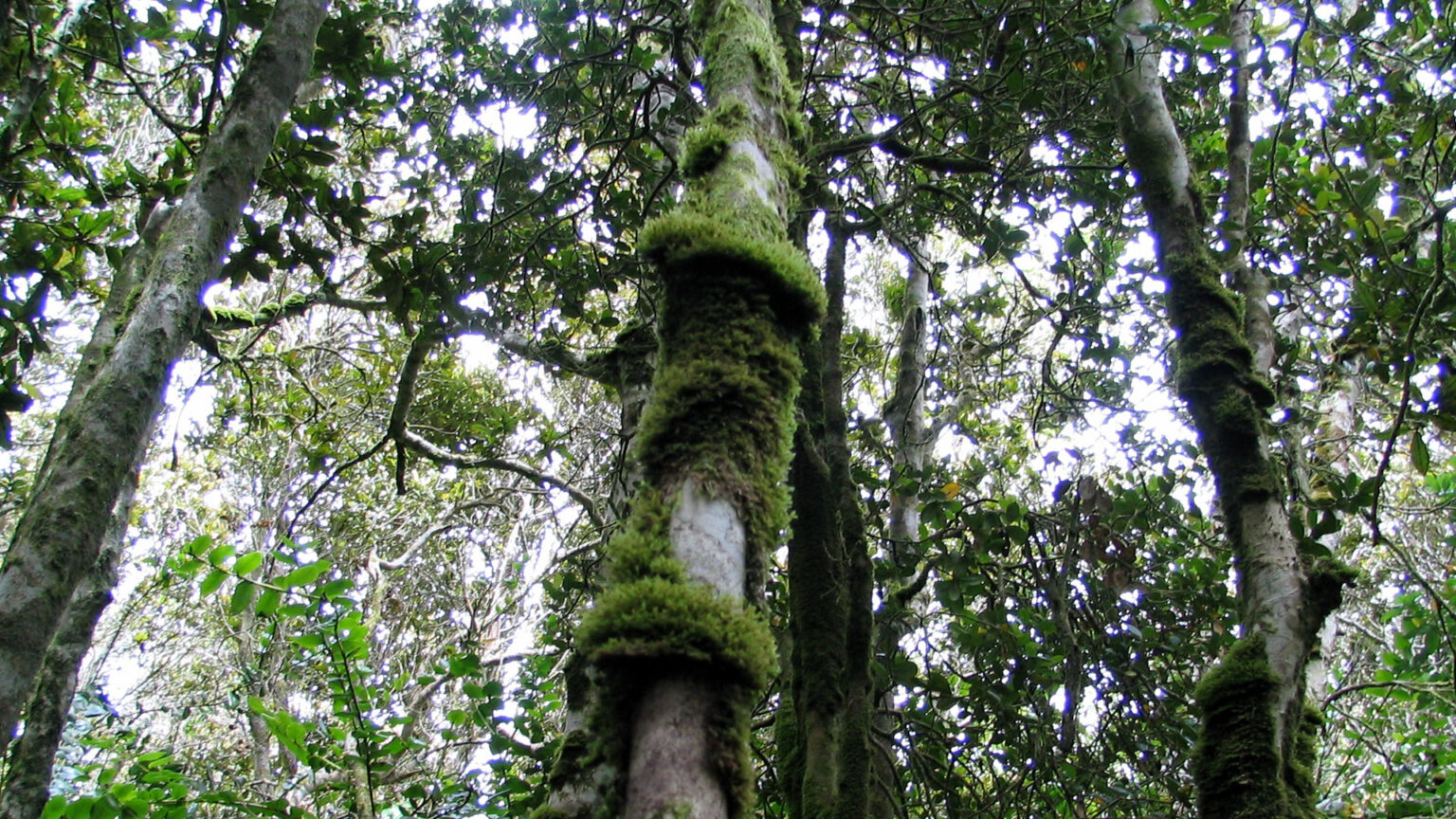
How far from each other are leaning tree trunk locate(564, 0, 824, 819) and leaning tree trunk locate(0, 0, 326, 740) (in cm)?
138

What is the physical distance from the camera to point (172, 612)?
12633 mm

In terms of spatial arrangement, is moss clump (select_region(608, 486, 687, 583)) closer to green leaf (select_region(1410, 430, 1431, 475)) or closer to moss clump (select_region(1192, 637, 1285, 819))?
moss clump (select_region(1192, 637, 1285, 819))

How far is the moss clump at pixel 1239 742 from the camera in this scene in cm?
217

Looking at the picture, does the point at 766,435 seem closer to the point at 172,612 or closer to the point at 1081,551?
the point at 1081,551

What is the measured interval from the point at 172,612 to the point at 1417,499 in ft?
52.8

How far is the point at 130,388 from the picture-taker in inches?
88.7

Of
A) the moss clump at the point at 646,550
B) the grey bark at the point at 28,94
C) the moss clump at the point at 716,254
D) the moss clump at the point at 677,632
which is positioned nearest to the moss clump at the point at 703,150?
the moss clump at the point at 716,254

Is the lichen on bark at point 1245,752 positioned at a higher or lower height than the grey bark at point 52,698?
higher

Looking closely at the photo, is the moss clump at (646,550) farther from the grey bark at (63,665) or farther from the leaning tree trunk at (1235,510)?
the leaning tree trunk at (1235,510)

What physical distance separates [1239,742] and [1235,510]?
68 centimetres

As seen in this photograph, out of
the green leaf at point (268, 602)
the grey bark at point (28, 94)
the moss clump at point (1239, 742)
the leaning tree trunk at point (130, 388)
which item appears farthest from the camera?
the grey bark at point (28, 94)

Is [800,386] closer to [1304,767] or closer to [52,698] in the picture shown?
[1304,767]

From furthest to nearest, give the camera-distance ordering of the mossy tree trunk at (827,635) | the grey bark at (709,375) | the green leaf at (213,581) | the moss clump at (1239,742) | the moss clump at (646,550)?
the mossy tree trunk at (827,635), the green leaf at (213,581), the moss clump at (1239,742), the moss clump at (646,550), the grey bark at (709,375)

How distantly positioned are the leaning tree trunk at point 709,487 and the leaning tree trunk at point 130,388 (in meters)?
1.38
